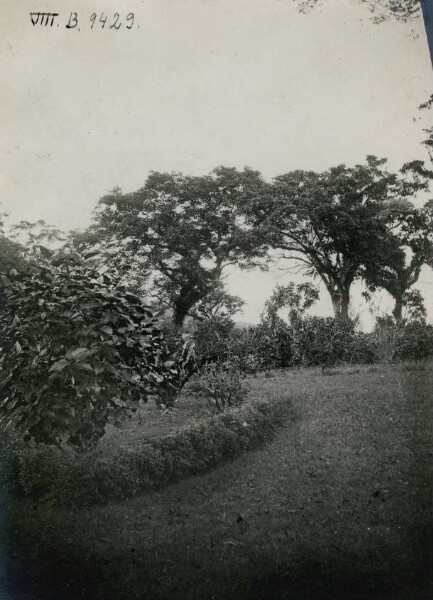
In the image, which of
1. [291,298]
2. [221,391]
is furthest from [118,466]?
[291,298]

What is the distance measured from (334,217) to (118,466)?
1821 centimetres

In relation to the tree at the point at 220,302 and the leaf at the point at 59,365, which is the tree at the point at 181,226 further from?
the leaf at the point at 59,365

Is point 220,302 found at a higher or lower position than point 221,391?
higher

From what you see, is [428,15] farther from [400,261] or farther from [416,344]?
[400,261]

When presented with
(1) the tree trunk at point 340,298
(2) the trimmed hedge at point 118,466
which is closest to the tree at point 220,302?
(1) the tree trunk at point 340,298

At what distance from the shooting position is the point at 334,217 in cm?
2177

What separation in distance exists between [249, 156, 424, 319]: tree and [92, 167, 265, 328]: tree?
1152 millimetres

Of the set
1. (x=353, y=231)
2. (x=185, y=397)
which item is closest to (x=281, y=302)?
(x=353, y=231)

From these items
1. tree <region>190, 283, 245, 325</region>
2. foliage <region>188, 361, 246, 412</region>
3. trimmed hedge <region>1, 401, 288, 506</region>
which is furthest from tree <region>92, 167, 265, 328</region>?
trimmed hedge <region>1, 401, 288, 506</region>

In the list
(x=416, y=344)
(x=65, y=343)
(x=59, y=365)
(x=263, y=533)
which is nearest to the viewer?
(x=59, y=365)

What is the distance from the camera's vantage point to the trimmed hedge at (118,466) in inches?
205

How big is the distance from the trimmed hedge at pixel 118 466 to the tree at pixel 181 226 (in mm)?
16994

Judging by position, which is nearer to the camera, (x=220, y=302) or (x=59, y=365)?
→ (x=59, y=365)

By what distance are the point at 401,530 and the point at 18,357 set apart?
367 centimetres
